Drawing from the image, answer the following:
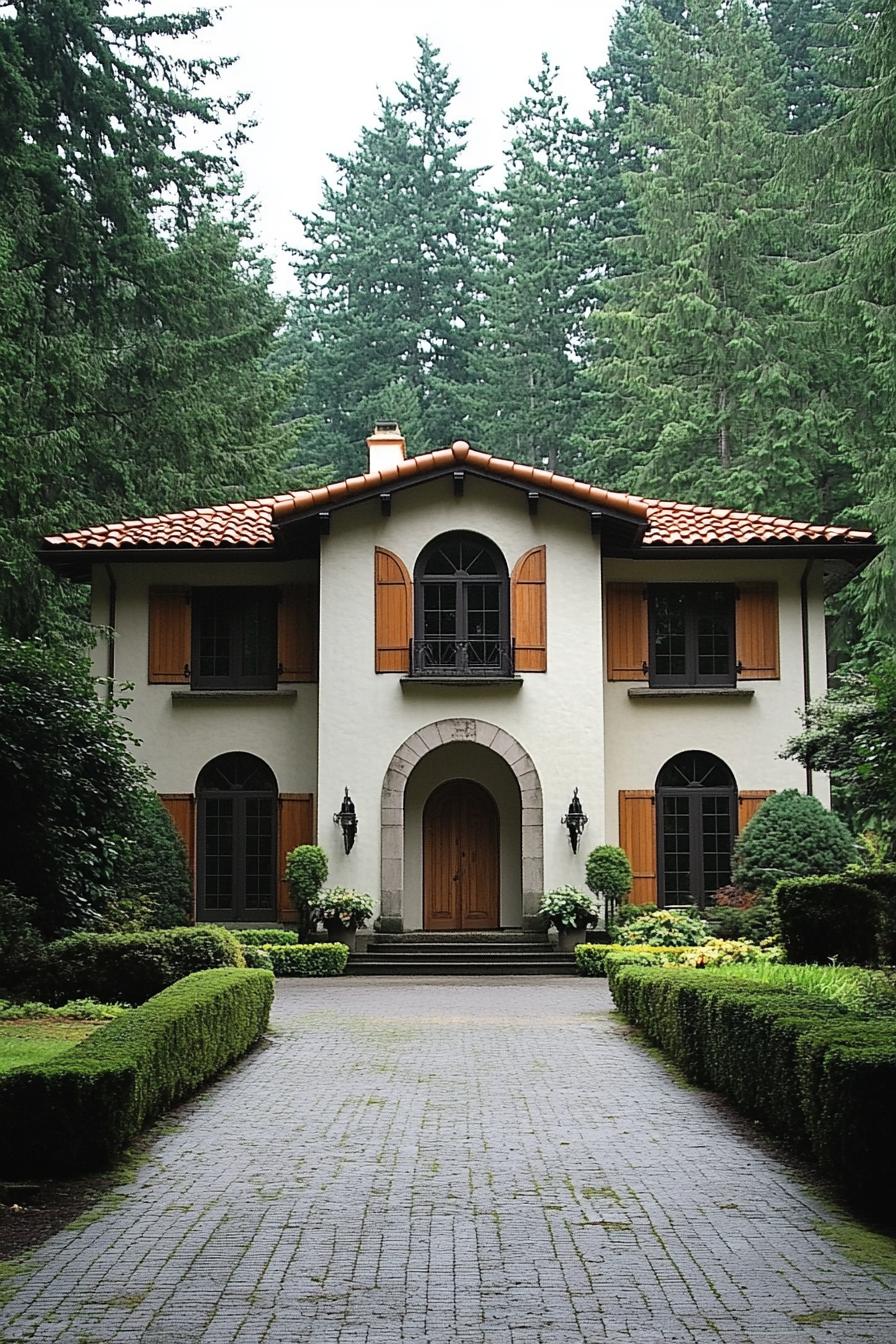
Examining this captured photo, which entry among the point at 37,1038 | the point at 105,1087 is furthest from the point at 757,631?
the point at 105,1087

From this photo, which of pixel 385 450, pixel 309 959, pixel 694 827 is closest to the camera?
pixel 309 959

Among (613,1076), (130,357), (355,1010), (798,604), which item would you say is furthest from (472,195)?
(613,1076)

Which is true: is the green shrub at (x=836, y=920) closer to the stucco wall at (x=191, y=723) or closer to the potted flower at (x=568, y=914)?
the potted flower at (x=568, y=914)

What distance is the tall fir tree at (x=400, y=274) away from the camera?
50.8 metres

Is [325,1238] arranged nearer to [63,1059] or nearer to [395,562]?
[63,1059]

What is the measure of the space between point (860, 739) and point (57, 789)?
809 centimetres

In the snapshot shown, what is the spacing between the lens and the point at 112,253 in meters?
31.6

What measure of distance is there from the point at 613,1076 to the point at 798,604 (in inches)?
563

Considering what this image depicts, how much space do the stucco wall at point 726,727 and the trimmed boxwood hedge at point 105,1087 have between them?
1405 cm

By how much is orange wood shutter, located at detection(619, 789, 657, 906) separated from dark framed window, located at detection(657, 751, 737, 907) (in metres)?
0.16

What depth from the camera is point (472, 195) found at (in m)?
52.5

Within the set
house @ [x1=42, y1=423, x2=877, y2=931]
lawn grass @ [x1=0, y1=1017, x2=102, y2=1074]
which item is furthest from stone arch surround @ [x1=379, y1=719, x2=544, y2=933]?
lawn grass @ [x1=0, y1=1017, x2=102, y2=1074]

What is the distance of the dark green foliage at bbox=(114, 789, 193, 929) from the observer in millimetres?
22078

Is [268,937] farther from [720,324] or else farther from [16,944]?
[720,324]
